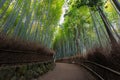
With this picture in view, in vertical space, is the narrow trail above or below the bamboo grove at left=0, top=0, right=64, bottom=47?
below

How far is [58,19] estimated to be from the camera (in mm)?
16906

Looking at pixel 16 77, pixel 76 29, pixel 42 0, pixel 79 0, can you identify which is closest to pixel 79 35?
pixel 76 29

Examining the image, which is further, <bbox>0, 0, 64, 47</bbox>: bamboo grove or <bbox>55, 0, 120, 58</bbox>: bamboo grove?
<bbox>55, 0, 120, 58</bbox>: bamboo grove

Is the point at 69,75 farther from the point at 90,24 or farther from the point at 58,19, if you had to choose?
the point at 90,24

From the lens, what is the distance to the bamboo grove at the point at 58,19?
613 centimetres

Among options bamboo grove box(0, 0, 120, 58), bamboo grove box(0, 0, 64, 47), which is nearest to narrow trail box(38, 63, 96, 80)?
bamboo grove box(0, 0, 120, 58)

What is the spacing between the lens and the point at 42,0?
11.0m

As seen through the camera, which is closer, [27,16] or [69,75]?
[69,75]

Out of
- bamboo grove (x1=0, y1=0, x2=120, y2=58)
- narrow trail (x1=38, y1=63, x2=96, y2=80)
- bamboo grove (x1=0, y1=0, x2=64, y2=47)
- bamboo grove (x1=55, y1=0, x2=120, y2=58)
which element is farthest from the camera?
bamboo grove (x1=55, y1=0, x2=120, y2=58)

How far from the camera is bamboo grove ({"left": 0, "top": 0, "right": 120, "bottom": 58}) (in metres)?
6.13

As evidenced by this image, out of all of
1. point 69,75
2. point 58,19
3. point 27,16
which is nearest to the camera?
point 69,75

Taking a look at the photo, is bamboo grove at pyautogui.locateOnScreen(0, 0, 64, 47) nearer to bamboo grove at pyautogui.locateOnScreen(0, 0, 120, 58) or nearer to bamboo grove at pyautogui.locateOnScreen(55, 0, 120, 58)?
bamboo grove at pyautogui.locateOnScreen(0, 0, 120, 58)

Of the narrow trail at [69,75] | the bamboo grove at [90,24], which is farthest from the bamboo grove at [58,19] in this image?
the narrow trail at [69,75]

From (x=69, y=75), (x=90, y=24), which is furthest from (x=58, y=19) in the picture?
(x=69, y=75)
